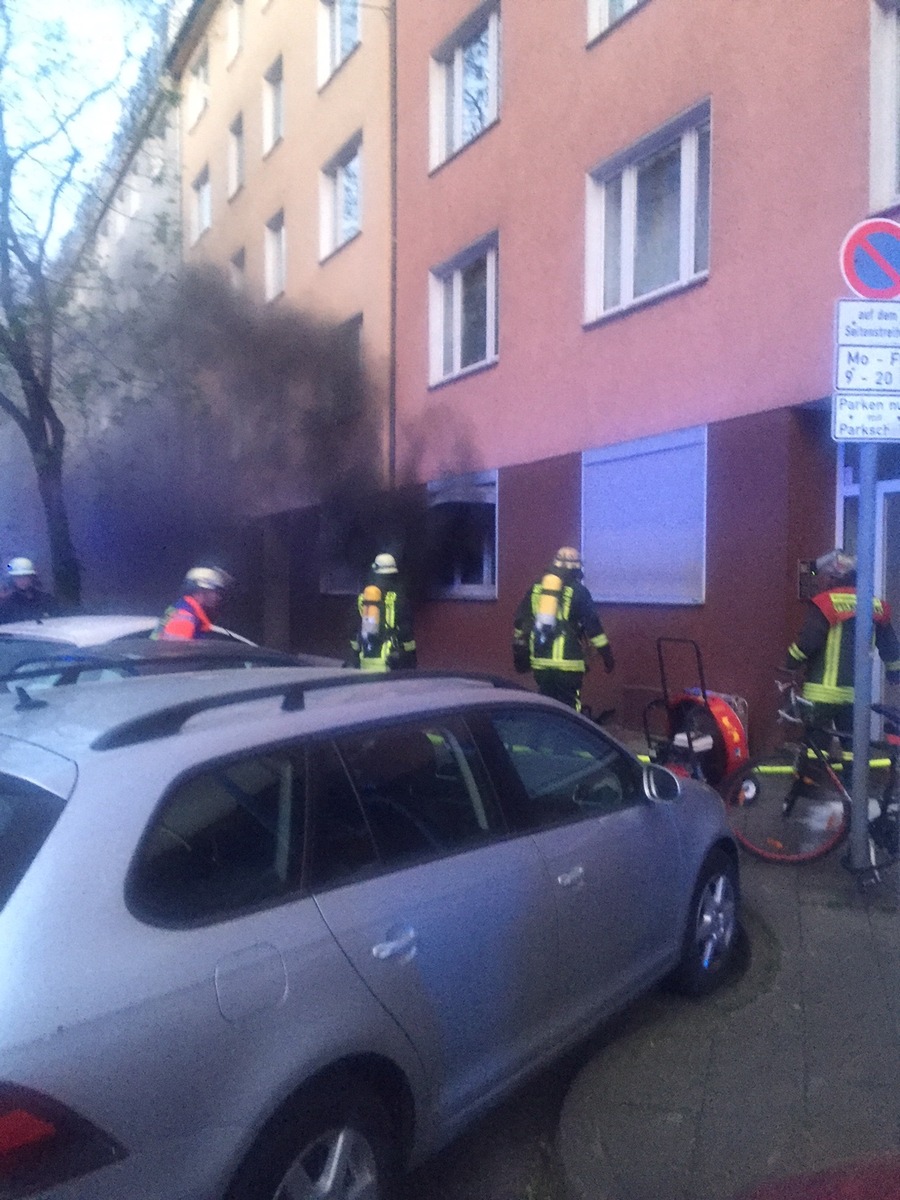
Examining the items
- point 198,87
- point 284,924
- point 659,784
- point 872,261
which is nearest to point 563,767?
point 659,784

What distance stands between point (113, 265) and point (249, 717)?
55.9ft

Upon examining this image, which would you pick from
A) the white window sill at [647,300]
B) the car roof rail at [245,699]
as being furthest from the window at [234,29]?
the car roof rail at [245,699]

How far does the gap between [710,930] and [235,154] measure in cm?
2162

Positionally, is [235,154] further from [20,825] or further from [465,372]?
[20,825]

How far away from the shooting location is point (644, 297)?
30.8 feet

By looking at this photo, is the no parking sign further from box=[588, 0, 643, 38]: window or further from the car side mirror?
box=[588, 0, 643, 38]: window

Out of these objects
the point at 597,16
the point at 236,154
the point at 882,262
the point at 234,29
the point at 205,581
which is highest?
the point at 234,29

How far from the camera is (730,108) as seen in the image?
837 centimetres

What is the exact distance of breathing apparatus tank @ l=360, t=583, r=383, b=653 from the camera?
901 cm

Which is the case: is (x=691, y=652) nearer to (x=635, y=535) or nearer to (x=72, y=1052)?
(x=635, y=535)

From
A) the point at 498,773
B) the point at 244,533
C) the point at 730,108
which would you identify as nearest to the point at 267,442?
the point at 244,533

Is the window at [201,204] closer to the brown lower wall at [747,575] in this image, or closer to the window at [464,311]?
the window at [464,311]

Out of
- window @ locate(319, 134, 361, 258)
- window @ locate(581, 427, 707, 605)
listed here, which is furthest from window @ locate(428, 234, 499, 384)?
window @ locate(319, 134, 361, 258)

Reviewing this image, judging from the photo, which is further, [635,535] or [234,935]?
[635,535]
